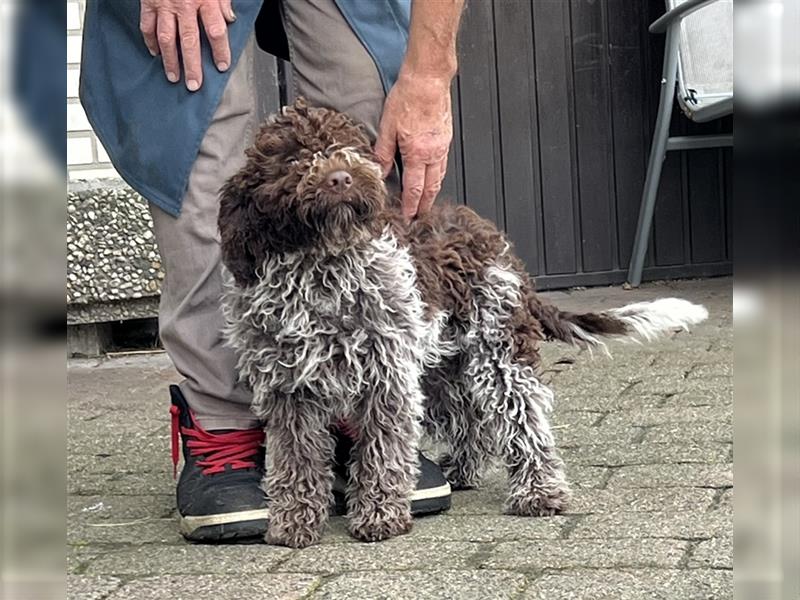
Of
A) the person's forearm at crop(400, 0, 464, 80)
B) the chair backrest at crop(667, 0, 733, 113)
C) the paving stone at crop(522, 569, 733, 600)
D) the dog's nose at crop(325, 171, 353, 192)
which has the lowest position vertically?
the paving stone at crop(522, 569, 733, 600)

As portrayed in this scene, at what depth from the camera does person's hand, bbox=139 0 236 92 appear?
118 inches

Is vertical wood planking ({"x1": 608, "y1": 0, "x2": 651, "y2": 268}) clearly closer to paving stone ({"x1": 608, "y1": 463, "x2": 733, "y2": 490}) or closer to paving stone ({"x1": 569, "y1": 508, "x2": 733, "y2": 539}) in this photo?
paving stone ({"x1": 608, "y1": 463, "x2": 733, "y2": 490})

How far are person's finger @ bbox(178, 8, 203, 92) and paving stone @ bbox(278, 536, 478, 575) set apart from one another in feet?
4.05

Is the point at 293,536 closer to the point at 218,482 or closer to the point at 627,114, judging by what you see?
the point at 218,482

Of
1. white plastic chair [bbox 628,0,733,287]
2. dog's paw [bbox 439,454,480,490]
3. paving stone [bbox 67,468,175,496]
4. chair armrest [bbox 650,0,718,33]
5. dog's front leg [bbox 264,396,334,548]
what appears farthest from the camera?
white plastic chair [bbox 628,0,733,287]

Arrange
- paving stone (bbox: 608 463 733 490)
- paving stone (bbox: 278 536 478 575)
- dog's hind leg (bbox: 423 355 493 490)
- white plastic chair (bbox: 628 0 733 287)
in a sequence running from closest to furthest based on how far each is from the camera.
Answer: paving stone (bbox: 278 536 478 575) < paving stone (bbox: 608 463 733 490) < dog's hind leg (bbox: 423 355 493 490) < white plastic chair (bbox: 628 0 733 287)

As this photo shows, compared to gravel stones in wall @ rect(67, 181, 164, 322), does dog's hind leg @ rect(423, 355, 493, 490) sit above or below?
below

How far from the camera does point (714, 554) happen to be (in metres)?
2.65

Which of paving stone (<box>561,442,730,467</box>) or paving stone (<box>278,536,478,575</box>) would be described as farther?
paving stone (<box>561,442,730,467</box>)

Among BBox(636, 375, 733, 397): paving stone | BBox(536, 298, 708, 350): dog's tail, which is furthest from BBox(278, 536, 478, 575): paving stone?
BBox(636, 375, 733, 397): paving stone
